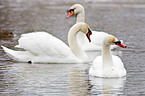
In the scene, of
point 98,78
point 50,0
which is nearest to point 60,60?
point 98,78

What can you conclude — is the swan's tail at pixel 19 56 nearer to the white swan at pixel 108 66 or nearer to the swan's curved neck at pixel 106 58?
the white swan at pixel 108 66

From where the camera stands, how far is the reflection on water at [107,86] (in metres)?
10.0

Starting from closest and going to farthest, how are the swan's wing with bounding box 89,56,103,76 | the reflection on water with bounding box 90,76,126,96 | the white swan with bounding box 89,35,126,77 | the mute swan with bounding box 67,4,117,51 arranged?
the reflection on water with bounding box 90,76,126,96 → the white swan with bounding box 89,35,126,77 → the swan's wing with bounding box 89,56,103,76 → the mute swan with bounding box 67,4,117,51

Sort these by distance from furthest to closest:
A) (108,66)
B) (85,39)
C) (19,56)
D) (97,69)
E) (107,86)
A: (85,39)
(19,56)
(97,69)
(108,66)
(107,86)

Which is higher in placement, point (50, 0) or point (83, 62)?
point (50, 0)

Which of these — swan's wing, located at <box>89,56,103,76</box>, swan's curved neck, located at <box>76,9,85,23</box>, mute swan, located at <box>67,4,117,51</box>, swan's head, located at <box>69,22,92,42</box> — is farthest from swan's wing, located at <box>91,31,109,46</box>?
swan's wing, located at <box>89,56,103,76</box>

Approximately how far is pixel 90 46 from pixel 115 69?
207 inches

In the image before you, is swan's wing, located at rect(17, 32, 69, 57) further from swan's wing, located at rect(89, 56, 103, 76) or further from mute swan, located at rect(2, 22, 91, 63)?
swan's wing, located at rect(89, 56, 103, 76)

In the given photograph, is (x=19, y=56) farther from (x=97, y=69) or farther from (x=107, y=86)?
(x=107, y=86)

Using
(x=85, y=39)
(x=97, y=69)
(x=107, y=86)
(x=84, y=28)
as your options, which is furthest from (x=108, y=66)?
(x=85, y=39)

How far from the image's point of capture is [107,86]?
10.8 metres

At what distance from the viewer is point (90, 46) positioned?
1703 centimetres

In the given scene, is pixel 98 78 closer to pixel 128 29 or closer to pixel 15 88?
pixel 15 88

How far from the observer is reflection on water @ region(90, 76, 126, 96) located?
33.0ft
